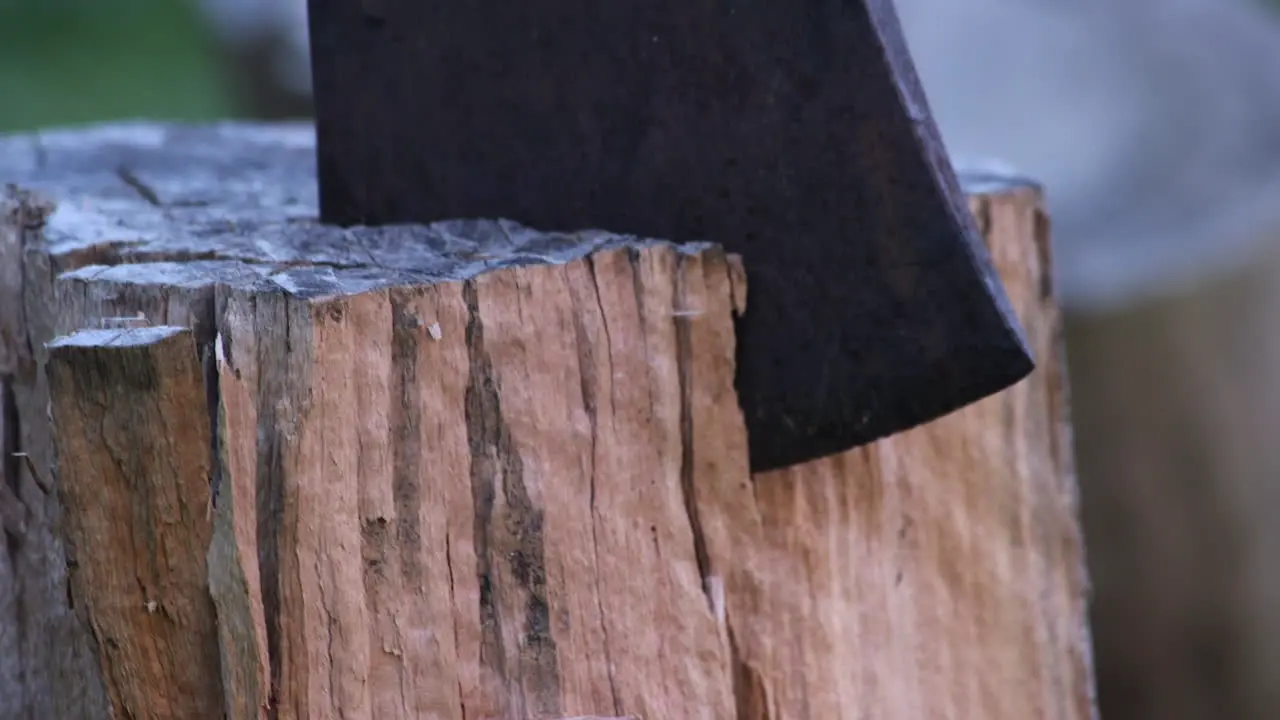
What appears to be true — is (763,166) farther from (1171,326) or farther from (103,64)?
(103,64)

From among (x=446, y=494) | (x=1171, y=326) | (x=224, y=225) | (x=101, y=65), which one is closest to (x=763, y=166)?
(x=446, y=494)

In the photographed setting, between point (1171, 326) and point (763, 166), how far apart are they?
1945 millimetres

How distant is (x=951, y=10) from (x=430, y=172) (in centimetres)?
267

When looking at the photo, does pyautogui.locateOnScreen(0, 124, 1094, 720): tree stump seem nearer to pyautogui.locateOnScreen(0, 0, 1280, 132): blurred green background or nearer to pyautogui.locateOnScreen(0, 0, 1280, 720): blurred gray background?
pyautogui.locateOnScreen(0, 0, 1280, 720): blurred gray background

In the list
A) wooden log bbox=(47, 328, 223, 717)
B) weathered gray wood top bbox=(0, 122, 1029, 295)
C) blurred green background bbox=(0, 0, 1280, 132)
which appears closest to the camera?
wooden log bbox=(47, 328, 223, 717)

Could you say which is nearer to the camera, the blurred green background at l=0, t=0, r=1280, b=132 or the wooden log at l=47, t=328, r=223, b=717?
the wooden log at l=47, t=328, r=223, b=717

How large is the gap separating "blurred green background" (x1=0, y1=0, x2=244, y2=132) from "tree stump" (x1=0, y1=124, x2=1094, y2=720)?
19.4 ft

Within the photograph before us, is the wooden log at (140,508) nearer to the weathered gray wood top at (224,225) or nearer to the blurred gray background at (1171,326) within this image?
the weathered gray wood top at (224,225)

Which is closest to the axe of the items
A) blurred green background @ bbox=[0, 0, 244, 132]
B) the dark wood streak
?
the dark wood streak

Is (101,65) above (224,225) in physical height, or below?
above

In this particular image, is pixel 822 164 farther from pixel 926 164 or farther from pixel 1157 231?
pixel 1157 231

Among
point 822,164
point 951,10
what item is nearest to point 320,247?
point 822,164

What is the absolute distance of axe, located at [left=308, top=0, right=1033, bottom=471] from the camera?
3.21ft

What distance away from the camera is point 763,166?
101 cm
